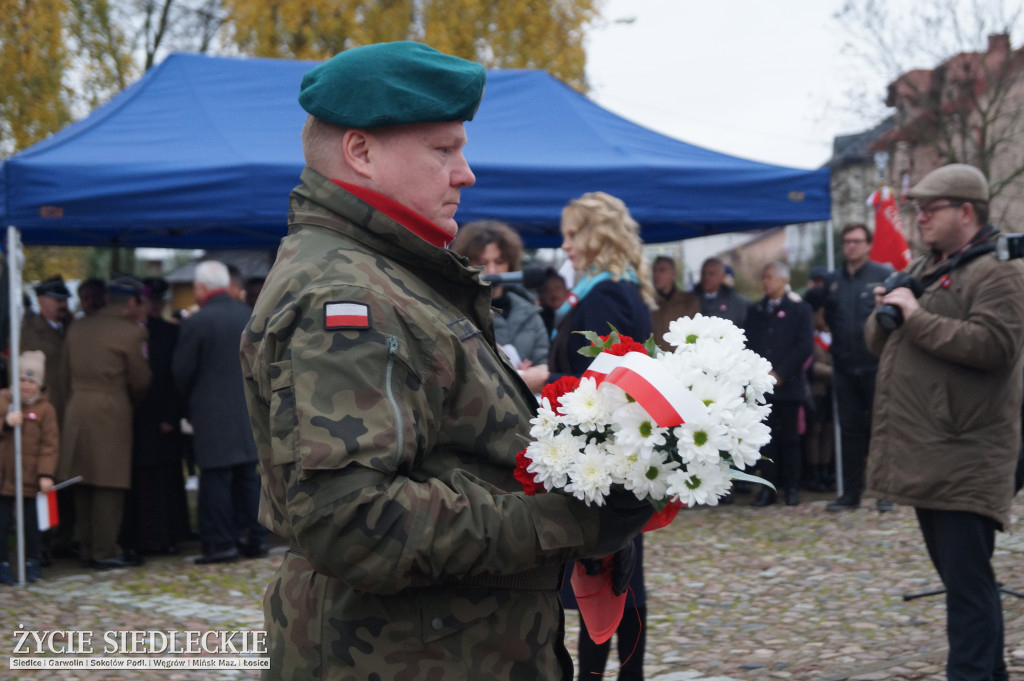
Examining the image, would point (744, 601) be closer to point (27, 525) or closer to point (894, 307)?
point (894, 307)

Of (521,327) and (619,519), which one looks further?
(521,327)

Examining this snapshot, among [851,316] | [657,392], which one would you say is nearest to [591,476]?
[657,392]

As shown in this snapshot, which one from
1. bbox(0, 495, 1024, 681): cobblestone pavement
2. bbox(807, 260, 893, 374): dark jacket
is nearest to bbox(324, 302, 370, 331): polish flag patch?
bbox(0, 495, 1024, 681): cobblestone pavement

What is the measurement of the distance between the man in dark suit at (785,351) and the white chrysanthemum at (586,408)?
298 inches

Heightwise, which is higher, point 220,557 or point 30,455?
point 30,455

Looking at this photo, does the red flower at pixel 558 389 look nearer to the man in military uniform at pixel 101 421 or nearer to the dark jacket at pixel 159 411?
the man in military uniform at pixel 101 421

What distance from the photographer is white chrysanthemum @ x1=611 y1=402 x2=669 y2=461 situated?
5.36 ft

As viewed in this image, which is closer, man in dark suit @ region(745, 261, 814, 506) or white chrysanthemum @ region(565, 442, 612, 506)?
white chrysanthemum @ region(565, 442, 612, 506)

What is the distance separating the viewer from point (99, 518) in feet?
24.9

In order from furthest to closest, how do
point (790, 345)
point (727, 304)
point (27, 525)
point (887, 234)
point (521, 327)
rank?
point (727, 304) < point (887, 234) < point (790, 345) < point (27, 525) < point (521, 327)

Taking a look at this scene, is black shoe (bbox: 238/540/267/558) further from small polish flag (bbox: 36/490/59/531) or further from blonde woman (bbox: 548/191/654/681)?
blonde woman (bbox: 548/191/654/681)

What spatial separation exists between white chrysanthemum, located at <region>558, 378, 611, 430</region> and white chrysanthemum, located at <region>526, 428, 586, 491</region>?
0.9 inches

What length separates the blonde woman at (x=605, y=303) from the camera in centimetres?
381

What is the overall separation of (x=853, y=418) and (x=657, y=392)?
753 cm
